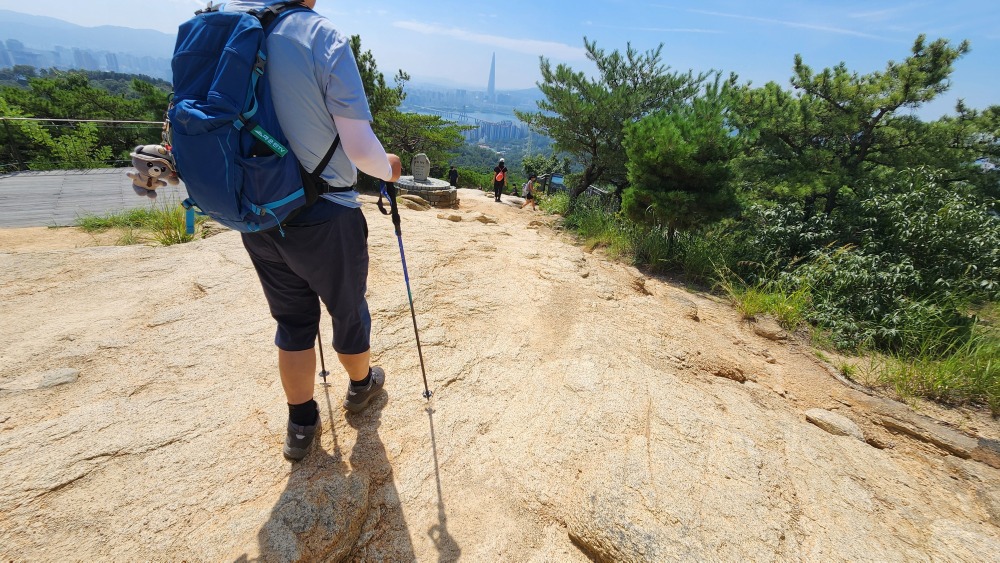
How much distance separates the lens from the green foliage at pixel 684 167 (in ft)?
18.4

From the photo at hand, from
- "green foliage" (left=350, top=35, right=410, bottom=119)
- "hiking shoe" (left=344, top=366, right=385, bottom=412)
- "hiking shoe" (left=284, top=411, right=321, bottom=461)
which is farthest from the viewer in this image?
"green foliage" (left=350, top=35, right=410, bottom=119)

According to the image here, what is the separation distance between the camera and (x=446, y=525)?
1639 millimetres

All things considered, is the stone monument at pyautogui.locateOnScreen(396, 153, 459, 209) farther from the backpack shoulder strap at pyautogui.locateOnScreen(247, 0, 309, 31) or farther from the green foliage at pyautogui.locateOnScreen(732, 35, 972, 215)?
the backpack shoulder strap at pyautogui.locateOnScreen(247, 0, 309, 31)

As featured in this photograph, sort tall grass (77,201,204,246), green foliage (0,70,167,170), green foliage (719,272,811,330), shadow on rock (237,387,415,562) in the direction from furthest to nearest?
green foliage (0,70,167,170) → tall grass (77,201,204,246) → green foliage (719,272,811,330) → shadow on rock (237,387,415,562)

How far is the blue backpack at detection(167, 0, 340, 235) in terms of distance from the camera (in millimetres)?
1201

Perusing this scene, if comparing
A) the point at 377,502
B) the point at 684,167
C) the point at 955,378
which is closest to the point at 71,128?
the point at 684,167

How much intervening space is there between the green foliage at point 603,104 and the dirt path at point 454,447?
7.82 meters

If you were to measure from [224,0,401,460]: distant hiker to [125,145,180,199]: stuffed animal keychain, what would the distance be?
1.02 ft

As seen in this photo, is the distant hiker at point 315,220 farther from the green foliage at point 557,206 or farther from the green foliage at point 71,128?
the green foliage at point 71,128

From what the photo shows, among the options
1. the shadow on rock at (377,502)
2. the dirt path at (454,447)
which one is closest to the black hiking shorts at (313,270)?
the shadow on rock at (377,502)

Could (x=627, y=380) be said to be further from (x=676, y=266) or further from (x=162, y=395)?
(x=676, y=266)

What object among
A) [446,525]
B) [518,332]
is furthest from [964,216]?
[446,525]

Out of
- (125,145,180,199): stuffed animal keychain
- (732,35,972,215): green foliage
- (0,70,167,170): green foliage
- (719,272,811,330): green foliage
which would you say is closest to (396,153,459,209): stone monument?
(732,35,972,215): green foliage

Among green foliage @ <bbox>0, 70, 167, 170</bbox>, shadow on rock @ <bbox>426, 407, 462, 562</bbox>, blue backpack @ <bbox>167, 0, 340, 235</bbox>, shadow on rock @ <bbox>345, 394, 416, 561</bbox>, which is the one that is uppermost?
blue backpack @ <bbox>167, 0, 340, 235</bbox>
